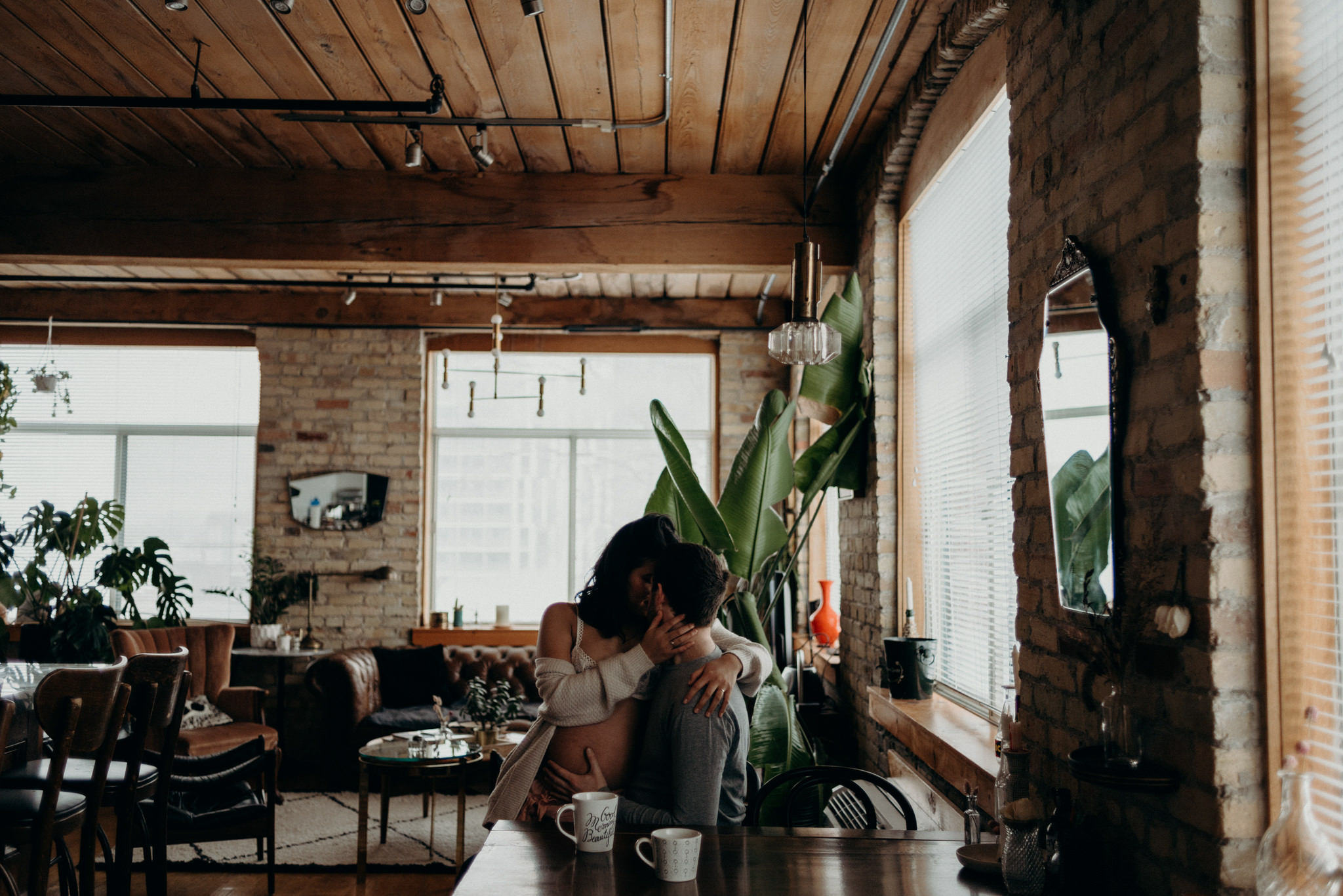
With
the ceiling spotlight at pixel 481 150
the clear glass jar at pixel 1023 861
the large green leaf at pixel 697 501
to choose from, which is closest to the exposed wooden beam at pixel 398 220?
the ceiling spotlight at pixel 481 150

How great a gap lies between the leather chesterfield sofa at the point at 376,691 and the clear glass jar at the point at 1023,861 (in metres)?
4.50

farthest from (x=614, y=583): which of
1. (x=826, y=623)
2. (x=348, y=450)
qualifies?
(x=348, y=450)

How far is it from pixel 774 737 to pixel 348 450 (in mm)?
4709

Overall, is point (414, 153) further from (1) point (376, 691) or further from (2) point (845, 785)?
(1) point (376, 691)

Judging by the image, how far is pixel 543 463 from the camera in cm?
768

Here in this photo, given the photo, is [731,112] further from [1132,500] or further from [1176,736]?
[1176,736]

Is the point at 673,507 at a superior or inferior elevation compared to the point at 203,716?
superior

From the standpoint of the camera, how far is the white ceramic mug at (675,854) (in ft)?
5.71

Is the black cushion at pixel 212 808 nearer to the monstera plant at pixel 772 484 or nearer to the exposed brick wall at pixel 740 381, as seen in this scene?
the monstera plant at pixel 772 484

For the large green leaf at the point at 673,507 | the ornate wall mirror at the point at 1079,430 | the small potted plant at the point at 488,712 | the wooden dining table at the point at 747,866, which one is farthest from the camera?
the small potted plant at the point at 488,712

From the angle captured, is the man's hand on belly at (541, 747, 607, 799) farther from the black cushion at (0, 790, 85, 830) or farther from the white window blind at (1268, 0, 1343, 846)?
the black cushion at (0, 790, 85, 830)

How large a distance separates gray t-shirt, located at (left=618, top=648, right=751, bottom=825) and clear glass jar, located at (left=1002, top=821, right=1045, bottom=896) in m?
0.60

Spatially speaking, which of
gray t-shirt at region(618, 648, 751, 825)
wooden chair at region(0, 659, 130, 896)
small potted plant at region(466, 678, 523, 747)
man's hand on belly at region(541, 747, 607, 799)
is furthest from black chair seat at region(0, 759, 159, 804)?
gray t-shirt at region(618, 648, 751, 825)

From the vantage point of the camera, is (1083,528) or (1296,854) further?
(1083,528)
